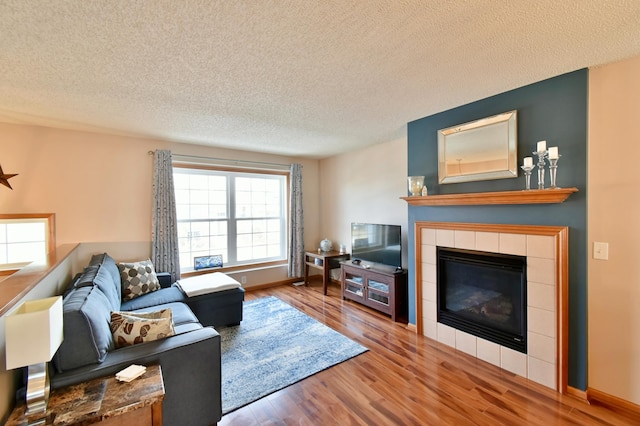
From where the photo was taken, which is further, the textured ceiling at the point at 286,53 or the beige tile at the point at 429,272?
the beige tile at the point at 429,272

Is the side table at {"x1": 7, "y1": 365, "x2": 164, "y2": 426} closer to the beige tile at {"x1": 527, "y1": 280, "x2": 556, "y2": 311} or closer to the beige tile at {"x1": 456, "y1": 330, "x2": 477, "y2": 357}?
the beige tile at {"x1": 456, "y1": 330, "x2": 477, "y2": 357}

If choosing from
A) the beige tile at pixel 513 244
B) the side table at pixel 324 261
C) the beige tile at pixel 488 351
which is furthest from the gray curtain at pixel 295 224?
the beige tile at pixel 513 244

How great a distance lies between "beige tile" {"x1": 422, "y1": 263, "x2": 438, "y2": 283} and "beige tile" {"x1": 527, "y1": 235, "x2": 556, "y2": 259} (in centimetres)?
91

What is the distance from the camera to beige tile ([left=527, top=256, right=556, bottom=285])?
218 cm

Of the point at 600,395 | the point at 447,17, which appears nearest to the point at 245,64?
the point at 447,17

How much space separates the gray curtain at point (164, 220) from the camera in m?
3.91

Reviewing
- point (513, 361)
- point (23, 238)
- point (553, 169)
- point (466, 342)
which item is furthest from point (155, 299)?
point (553, 169)

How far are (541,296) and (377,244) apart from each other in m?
2.00

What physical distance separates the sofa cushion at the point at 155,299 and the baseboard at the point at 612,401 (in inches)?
149

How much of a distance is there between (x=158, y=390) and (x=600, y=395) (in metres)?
3.00

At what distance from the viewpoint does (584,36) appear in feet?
5.38

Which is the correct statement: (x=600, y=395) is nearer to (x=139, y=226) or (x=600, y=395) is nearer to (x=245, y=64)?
(x=245, y=64)

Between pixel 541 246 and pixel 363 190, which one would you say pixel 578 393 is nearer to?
pixel 541 246

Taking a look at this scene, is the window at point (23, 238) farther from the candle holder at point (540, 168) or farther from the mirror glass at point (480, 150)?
the candle holder at point (540, 168)
